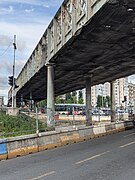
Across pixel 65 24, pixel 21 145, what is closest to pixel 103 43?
pixel 65 24

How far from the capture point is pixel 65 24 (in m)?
22.2

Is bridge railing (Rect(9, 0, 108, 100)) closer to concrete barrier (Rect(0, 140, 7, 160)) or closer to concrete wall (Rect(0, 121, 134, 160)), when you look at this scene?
concrete wall (Rect(0, 121, 134, 160))

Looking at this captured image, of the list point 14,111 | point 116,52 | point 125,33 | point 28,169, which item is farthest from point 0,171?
point 14,111

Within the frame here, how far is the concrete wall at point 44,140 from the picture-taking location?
14.5 metres

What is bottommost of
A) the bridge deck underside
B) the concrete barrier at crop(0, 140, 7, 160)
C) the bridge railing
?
the concrete barrier at crop(0, 140, 7, 160)

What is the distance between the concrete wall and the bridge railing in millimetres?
5650

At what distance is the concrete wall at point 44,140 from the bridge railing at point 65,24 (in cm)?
565

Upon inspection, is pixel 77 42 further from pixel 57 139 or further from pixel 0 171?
pixel 0 171

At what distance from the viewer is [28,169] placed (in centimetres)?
1112

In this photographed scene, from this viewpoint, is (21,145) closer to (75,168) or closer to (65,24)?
(75,168)

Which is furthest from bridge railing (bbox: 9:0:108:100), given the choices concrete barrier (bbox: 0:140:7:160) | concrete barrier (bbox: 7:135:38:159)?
concrete barrier (bbox: 0:140:7:160)

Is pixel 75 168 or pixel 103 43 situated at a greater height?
pixel 103 43

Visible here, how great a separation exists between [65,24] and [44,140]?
838 centimetres

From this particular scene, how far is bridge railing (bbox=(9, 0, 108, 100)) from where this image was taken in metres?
16.0
